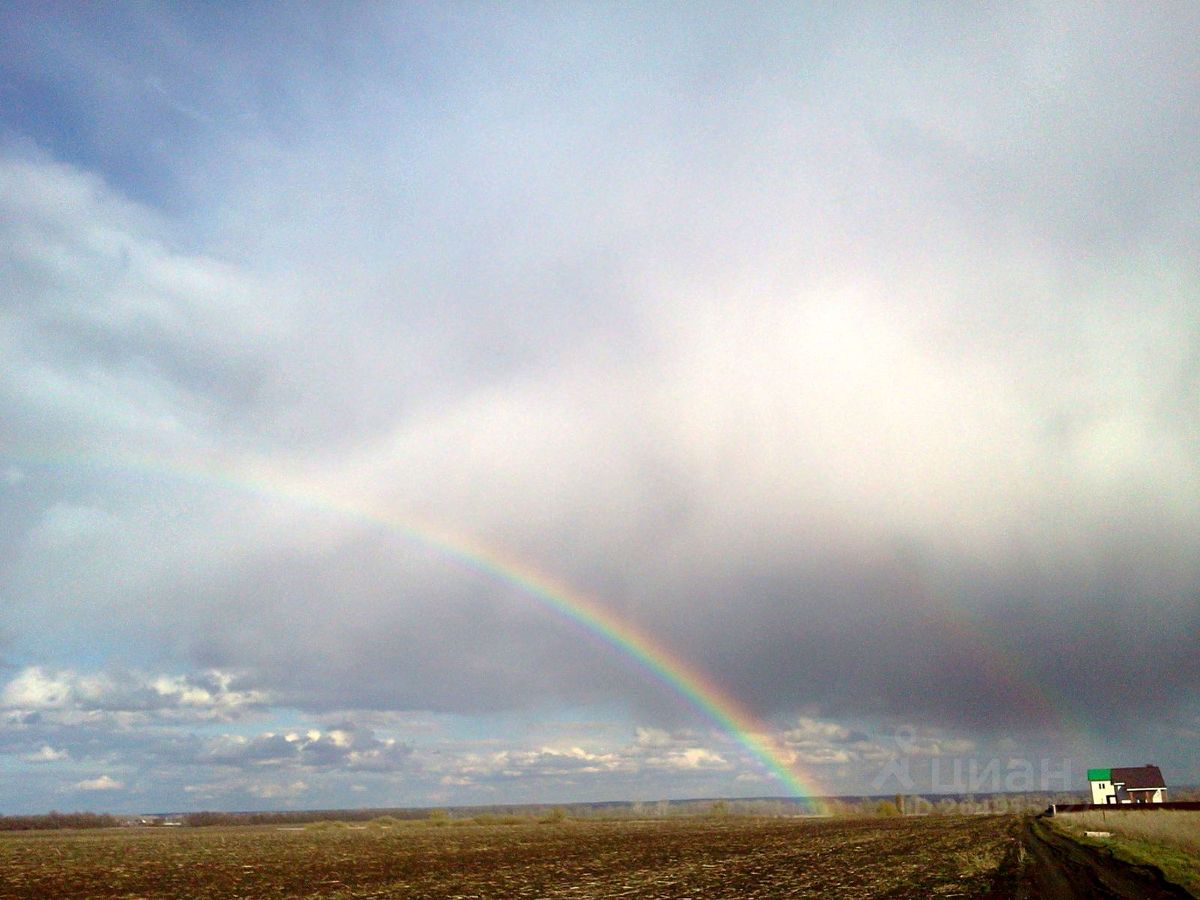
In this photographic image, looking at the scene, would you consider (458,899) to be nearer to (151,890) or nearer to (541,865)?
(151,890)

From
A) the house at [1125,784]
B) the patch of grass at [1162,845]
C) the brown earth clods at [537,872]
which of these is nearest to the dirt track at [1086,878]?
the patch of grass at [1162,845]

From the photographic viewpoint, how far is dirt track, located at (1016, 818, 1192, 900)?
31453 mm

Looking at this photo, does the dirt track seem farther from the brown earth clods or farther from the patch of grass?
the brown earth clods

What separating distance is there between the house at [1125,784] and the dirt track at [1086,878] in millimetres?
155746

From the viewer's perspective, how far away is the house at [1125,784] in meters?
183

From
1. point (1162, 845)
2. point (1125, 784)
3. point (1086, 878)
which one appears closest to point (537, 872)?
point (1086, 878)

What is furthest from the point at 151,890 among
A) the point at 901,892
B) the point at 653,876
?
the point at 901,892

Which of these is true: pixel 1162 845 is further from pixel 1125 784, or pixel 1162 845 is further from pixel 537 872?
pixel 1125 784

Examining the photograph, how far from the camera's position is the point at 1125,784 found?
190500 millimetres

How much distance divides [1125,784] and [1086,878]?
18602 cm

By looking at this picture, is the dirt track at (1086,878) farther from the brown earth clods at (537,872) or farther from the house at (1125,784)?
the house at (1125,784)

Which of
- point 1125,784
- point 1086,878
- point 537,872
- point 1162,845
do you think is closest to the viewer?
point 1086,878

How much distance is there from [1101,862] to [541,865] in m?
30.5

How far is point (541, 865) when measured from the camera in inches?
2019
